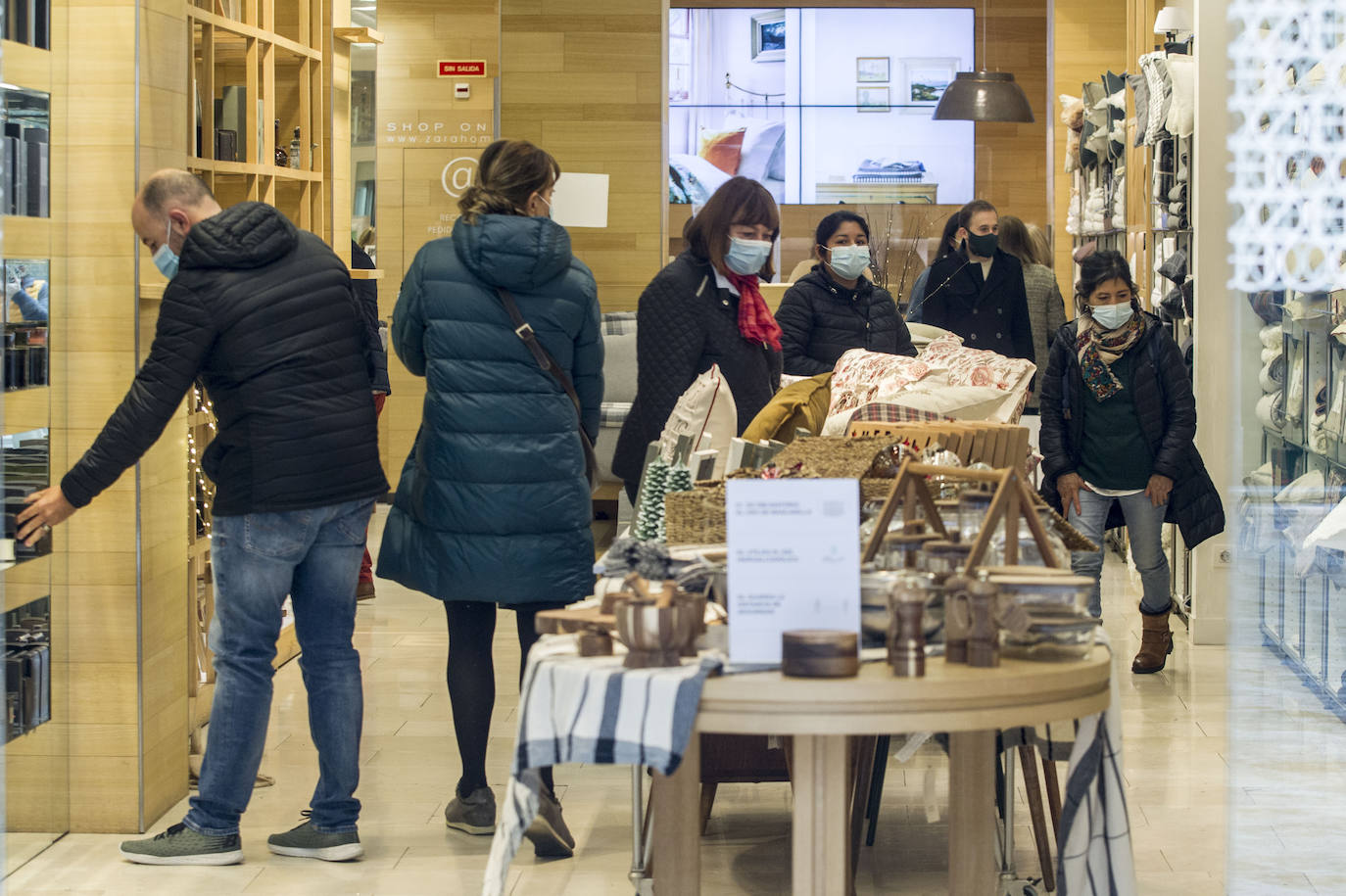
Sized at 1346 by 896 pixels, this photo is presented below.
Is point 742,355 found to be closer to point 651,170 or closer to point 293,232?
point 293,232

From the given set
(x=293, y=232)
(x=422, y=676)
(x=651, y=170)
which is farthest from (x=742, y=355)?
(x=651, y=170)

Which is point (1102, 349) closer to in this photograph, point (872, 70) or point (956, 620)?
point (956, 620)

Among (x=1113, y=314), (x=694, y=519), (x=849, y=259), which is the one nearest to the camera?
(x=694, y=519)

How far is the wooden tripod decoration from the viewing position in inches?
98.9

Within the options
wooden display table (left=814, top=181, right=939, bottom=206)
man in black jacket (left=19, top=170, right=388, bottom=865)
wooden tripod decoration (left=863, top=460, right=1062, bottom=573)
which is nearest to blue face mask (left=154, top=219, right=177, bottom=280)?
man in black jacket (left=19, top=170, right=388, bottom=865)

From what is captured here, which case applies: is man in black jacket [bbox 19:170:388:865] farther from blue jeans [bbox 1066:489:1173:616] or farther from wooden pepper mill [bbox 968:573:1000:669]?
blue jeans [bbox 1066:489:1173:616]

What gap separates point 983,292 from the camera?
22.3 feet

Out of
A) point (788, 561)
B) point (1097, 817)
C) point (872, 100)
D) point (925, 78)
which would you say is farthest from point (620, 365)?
point (788, 561)

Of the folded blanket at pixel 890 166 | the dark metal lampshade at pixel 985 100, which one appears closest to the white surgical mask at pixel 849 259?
the dark metal lampshade at pixel 985 100

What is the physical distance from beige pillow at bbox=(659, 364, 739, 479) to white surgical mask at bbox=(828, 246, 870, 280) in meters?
1.67

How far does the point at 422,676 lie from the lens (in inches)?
233

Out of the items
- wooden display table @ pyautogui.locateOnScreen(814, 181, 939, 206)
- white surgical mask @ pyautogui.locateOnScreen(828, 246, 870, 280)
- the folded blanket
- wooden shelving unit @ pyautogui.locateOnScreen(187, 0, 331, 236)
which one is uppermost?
the folded blanket

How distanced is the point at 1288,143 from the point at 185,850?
3.04 metres

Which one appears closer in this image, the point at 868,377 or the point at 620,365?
the point at 868,377
